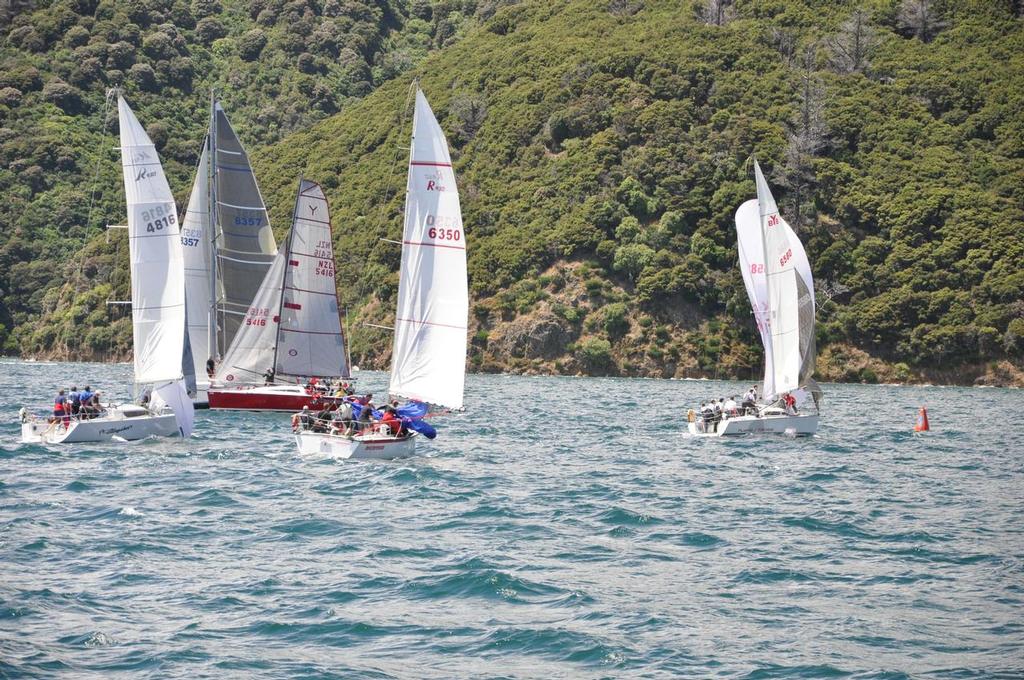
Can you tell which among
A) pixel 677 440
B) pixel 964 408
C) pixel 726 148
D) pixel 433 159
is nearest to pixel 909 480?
pixel 677 440

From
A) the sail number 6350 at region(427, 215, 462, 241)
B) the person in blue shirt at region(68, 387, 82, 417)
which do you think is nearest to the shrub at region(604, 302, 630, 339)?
the sail number 6350 at region(427, 215, 462, 241)

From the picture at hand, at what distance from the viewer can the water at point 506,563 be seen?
15430mm

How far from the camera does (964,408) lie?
63.1 metres

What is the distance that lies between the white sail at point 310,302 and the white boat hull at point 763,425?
15259 mm

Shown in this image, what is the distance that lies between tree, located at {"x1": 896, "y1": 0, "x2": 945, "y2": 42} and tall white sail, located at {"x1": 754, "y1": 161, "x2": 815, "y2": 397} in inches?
3723

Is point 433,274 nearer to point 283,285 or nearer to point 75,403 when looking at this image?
point 75,403

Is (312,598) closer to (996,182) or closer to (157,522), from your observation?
(157,522)

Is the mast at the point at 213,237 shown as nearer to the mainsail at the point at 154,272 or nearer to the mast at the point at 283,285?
the mast at the point at 283,285

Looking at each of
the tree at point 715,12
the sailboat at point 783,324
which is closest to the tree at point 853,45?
the tree at point 715,12

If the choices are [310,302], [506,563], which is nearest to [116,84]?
[310,302]

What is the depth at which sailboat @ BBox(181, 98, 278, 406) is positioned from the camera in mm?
50938

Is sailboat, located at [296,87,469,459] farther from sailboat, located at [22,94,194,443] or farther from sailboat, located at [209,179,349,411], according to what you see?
sailboat, located at [209,179,349,411]

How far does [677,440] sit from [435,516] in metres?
18.6

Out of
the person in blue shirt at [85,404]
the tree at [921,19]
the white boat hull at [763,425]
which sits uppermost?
the tree at [921,19]
